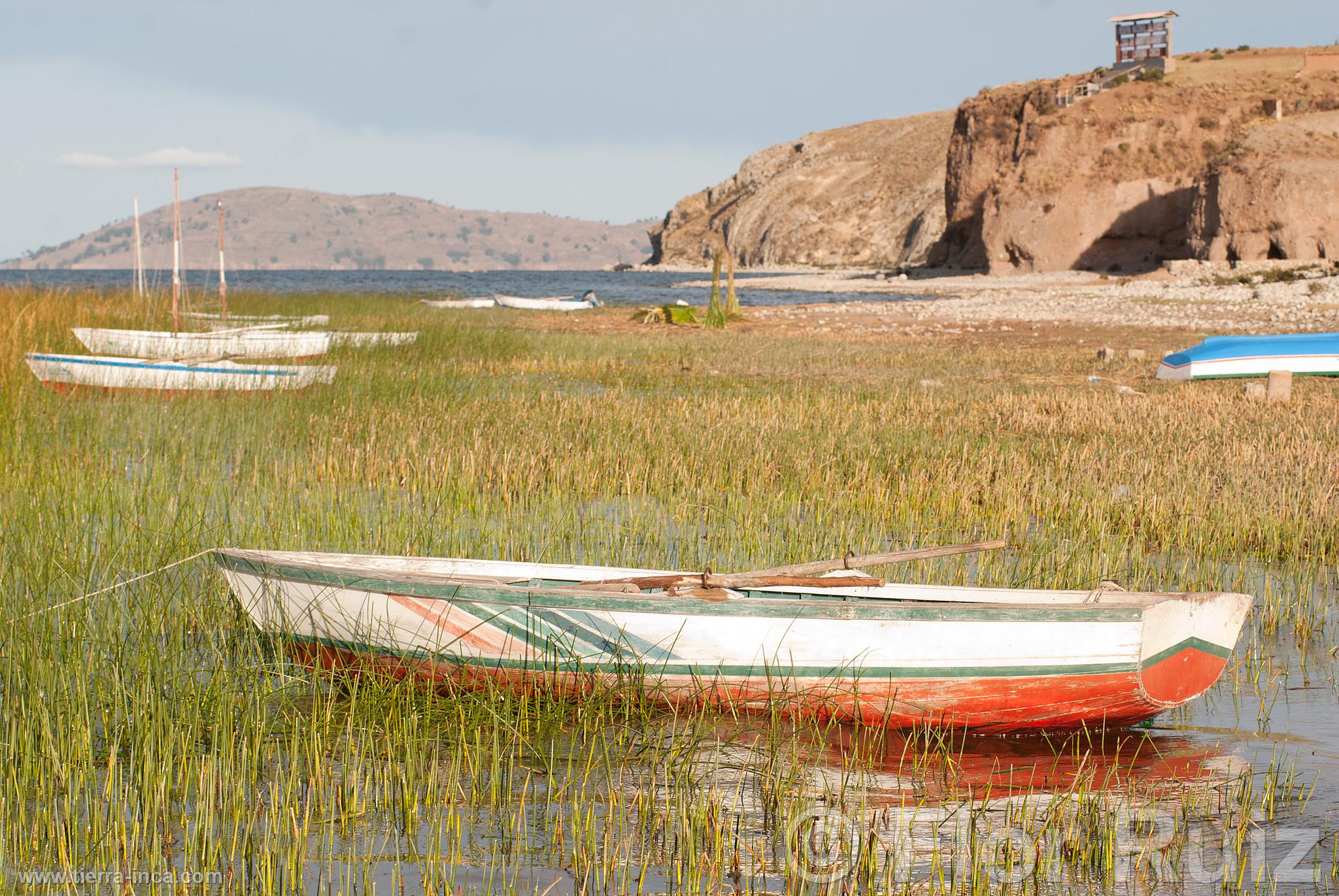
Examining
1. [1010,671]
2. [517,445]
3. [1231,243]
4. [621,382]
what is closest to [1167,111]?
[1231,243]

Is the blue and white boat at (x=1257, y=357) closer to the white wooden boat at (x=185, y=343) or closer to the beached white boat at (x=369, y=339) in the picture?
the beached white boat at (x=369, y=339)

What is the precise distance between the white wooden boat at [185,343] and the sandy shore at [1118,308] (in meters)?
16.8

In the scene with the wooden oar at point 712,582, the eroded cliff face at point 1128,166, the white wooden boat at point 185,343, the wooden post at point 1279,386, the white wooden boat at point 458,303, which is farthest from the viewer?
the eroded cliff face at point 1128,166

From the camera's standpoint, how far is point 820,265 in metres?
128

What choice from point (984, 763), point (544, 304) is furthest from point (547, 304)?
point (984, 763)

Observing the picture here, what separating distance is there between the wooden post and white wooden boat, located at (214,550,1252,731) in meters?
11.3

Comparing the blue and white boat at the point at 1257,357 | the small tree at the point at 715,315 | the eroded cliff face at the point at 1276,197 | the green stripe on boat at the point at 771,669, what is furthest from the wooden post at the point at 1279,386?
the eroded cliff face at the point at 1276,197

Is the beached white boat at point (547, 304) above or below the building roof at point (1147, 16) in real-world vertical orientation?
below

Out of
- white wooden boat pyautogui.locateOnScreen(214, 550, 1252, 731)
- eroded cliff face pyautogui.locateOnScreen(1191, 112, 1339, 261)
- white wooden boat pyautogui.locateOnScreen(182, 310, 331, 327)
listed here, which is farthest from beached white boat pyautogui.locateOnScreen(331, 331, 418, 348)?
eroded cliff face pyautogui.locateOnScreen(1191, 112, 1339, 261)

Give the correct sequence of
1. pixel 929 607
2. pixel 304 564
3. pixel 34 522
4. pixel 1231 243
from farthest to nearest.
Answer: pixel 1231 243 → pixel 34 522 → pixel 304 564 → pixel 929 607

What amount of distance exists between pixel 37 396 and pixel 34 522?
5952 mm

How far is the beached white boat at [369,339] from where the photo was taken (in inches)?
795

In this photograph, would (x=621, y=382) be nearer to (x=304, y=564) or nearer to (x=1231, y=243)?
(x=304, y=564)

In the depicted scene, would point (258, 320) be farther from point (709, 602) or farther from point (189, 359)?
point (709, 602)
